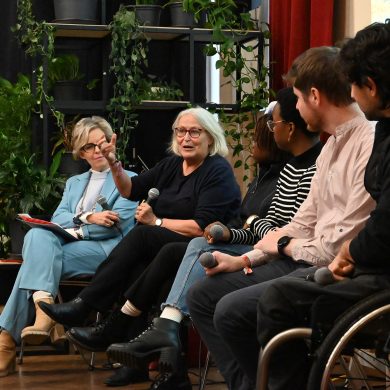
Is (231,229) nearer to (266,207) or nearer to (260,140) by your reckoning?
(266,207)

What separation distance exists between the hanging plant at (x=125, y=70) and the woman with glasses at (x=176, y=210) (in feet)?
3.54

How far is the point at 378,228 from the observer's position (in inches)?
99.6

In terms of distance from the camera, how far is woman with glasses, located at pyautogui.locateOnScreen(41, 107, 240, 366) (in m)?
4.30

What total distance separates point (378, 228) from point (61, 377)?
2.45 meters

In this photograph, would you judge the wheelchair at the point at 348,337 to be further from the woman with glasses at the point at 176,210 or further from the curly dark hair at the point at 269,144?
the woman with glasses at the point at 176,210

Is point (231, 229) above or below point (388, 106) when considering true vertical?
below

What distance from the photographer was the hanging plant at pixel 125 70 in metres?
5.65

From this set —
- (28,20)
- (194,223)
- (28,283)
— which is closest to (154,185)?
(194,223)

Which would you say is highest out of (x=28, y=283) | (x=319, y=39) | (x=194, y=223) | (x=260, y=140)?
(x=319, y=39)

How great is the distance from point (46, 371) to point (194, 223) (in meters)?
1.11

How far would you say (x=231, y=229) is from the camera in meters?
3.76

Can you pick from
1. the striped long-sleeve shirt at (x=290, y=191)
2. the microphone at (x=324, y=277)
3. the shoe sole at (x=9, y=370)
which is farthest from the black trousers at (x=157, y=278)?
the microphone at (x=324, y=277)

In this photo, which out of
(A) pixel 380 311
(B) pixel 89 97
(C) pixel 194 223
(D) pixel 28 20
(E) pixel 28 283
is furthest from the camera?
(B) pixel 89 97

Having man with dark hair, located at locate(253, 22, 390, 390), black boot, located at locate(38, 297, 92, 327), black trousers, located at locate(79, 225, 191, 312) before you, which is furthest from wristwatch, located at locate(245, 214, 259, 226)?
man with dark hair, located at locate(253, 22, 390, 390)
